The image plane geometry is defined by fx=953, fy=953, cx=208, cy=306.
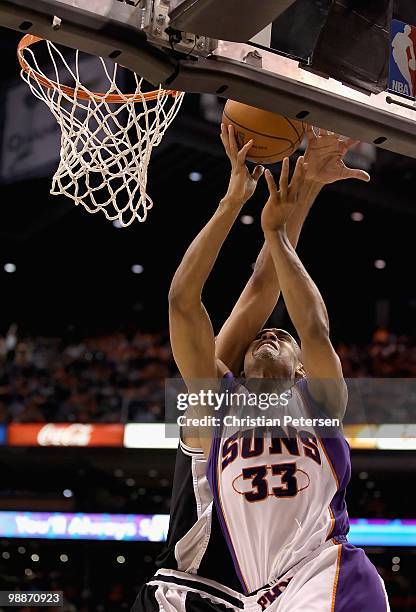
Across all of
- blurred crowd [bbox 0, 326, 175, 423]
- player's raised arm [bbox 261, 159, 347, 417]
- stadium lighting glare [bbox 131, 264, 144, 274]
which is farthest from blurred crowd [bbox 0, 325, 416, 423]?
player's raised arm [bbox 261, 159, 347, 417]

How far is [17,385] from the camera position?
1234cm

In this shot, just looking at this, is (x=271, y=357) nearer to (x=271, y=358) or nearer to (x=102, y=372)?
(x=271, y=358)

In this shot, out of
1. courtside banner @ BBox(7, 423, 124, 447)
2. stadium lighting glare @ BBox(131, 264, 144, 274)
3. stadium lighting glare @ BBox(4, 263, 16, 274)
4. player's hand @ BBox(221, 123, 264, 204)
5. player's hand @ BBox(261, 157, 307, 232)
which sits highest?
stadium lighting glare @ BBox(131, 264, 144, 274)

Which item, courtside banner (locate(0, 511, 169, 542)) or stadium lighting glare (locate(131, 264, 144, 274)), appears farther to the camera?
stadium lighting glare (locate(131, 264, 144, 274))

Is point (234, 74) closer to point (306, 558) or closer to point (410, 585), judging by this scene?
point (306, 558)

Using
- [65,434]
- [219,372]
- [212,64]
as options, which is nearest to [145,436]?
[65,434]

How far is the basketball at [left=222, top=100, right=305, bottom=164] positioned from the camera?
10.7 ft

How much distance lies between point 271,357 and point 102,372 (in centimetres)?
928

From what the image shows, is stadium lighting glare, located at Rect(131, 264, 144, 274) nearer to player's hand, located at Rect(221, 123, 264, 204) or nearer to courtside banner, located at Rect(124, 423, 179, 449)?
courtside banner, located at Rect(124, 423, 179, 449)

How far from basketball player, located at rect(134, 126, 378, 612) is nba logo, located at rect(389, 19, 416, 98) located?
1.36 ft

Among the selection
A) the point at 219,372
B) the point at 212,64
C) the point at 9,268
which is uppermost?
the point at 9,268

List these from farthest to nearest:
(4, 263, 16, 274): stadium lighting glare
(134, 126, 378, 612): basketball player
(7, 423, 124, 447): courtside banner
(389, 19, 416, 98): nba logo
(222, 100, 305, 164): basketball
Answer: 1. (4, 263, 16, 274): stadium lighting glare
2. (7, 423, 124, 447): courtside banner
3. (222, 100, 305, 164): basketball
4. (134, 126, 378, 612): basketball player
5. (389, 19, 416, 98): nba logo

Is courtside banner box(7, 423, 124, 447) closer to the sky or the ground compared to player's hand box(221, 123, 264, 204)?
closer to the ground

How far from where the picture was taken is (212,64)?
2.71 m
